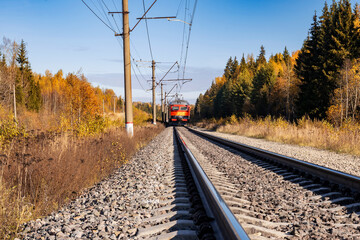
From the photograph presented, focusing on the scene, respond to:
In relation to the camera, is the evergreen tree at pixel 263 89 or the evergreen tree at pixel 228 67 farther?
the evergreen tree at pixel 228 67

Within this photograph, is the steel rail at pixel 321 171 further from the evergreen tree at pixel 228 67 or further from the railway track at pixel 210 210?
the evergreen tree at pixel 228 67

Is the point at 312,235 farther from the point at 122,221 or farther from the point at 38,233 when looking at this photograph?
the point at 38,233

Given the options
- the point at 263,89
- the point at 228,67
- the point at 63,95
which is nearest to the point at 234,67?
the point at 228,67

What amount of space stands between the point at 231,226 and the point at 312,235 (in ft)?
2.99

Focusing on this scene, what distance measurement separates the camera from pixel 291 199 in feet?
12.1

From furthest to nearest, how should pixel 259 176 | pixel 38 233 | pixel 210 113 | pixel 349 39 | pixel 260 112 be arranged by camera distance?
pixel 210 113, pixel 260 112, pixel 349 39, pixel 259 176, pixel 38 233

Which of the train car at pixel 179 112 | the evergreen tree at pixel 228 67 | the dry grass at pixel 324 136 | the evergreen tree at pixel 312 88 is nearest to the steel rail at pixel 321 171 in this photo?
the dry grass at pixel 324 136

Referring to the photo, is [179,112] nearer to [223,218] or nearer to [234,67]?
[223,218]

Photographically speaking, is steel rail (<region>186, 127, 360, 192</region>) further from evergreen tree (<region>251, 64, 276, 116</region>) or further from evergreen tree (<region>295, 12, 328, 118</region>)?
evergreen tree (<region>251, 64, 276, 116</region>)

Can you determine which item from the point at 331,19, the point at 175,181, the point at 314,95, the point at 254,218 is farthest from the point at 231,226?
the point at 331,19

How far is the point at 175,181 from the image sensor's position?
16.2 ft

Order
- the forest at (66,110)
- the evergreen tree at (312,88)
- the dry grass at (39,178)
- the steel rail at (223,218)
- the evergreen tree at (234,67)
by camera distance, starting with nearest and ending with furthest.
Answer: the steel rail at (223,218), the dry grass at (39,178), the forest at (66,110), the evergreen tree at (312,88), the evergreen tree at (234,67)

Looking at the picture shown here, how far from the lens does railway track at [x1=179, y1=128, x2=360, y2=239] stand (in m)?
2.58

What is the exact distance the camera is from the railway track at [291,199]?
258 cm
